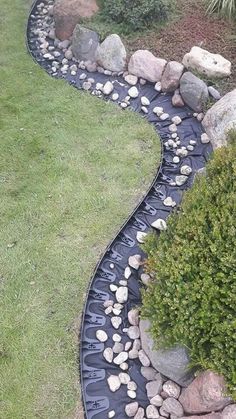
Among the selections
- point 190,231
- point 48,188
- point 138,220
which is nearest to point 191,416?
point 190,231

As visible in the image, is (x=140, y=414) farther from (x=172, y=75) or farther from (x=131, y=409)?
(x=172, y=75)

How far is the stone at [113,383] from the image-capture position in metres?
3.04

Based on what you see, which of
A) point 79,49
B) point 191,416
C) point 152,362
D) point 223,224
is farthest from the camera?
point 79,49

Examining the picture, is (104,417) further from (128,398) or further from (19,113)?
(19,113)

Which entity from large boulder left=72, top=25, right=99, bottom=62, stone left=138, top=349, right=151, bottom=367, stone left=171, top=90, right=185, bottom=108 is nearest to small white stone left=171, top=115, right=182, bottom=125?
stone left=171, top=90, right=185, bottom=108

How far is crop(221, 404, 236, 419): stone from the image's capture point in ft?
8.25

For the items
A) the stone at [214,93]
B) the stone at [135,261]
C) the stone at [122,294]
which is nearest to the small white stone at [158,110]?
the stone at [214,93]

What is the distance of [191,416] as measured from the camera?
2.68 metres

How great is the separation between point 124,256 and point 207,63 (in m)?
2.38

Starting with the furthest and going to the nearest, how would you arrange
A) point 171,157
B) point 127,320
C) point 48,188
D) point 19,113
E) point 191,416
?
point 19,113 < point 171,157 < point 48,188 < point 127,320 < point 191,416

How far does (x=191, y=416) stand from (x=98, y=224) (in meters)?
1.76

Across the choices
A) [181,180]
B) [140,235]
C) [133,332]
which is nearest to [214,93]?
[181,180]

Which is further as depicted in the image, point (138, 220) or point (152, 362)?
point (138, 220)

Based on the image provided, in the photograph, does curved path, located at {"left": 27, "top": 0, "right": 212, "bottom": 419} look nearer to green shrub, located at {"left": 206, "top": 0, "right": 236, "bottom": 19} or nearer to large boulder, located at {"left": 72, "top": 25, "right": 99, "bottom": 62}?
large boulder, located at {"left": 72, "top": 25, "right": 99, "bottom": 62}
